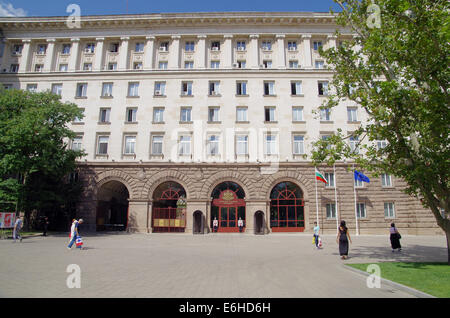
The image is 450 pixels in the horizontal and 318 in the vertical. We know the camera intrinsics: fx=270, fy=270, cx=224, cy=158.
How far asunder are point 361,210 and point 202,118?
19435mm

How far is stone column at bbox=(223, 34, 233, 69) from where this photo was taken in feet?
103

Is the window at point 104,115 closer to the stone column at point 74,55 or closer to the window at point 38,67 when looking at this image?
the stone column at point 74,55

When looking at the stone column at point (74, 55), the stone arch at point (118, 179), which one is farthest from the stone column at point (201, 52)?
the stone arch at point (118, 179)

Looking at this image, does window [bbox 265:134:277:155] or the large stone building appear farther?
window [bbox 265:134:277:155]

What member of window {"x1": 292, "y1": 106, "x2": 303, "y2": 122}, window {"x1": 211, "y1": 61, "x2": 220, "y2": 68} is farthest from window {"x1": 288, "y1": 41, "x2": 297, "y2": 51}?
window {"x1": 211, "y1": 61, "x2": 220, "y2": 68}

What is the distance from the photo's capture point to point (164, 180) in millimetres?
28531

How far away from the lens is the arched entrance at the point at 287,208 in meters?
28.4

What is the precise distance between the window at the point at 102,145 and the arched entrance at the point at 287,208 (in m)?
18.8

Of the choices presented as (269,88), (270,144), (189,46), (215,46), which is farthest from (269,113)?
(189,46)

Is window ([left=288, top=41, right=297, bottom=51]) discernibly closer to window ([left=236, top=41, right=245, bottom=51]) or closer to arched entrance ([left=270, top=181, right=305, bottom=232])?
window ([left=236, top=41, right=245, bottom=51])

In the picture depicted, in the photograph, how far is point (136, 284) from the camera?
315 inches

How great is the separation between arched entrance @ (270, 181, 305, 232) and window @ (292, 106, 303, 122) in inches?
284

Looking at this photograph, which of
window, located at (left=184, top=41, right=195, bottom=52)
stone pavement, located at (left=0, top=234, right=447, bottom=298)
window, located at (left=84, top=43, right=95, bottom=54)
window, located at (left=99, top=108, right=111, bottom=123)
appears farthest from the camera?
window, located at (left=84, top=43, right=95, bottom=54)

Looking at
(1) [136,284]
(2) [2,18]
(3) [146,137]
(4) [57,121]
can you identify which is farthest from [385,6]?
(2) [2,18]
